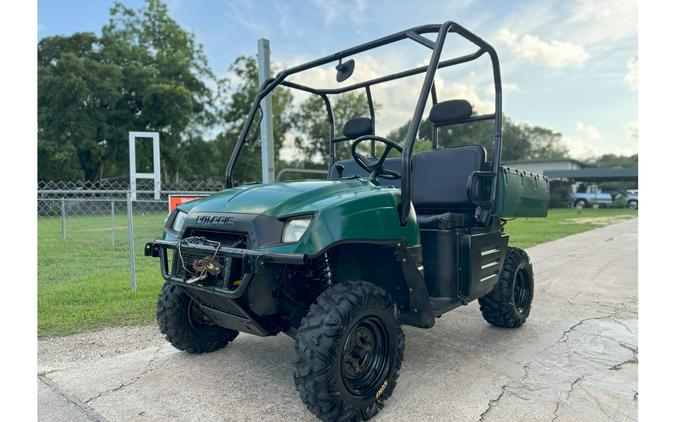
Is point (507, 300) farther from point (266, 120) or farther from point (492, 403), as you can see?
point (266, 120)

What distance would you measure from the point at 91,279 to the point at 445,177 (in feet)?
16.5

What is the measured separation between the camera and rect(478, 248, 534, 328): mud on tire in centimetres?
395

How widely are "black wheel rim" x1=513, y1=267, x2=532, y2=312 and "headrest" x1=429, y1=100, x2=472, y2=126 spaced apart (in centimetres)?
167

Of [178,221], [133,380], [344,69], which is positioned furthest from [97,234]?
[344,69]

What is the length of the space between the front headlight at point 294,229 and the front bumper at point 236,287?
0.13 m

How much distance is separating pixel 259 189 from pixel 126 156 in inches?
1190

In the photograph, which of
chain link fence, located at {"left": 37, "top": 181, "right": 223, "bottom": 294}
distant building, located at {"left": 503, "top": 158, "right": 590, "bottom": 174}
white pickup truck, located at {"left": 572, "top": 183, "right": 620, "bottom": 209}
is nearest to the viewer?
chain link fence, located at {"left": 37, "top": 181, "right": 223, "bottom": 294}

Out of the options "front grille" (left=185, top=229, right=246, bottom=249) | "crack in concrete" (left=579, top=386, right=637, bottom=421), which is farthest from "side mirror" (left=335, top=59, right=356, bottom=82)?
"crack in concrete" (left=579, top=386, right=637, bottom=421)

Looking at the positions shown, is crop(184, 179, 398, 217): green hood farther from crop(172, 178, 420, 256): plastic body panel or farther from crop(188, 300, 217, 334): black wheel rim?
crop(188, 300, 217, 334): black wheel rim

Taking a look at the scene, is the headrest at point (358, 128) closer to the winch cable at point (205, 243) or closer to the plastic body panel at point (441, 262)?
the plastic body panel at point (441, 262)

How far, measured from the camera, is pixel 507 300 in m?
3.94

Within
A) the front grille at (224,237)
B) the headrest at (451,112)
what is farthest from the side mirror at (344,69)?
the front grille at (224,237)
